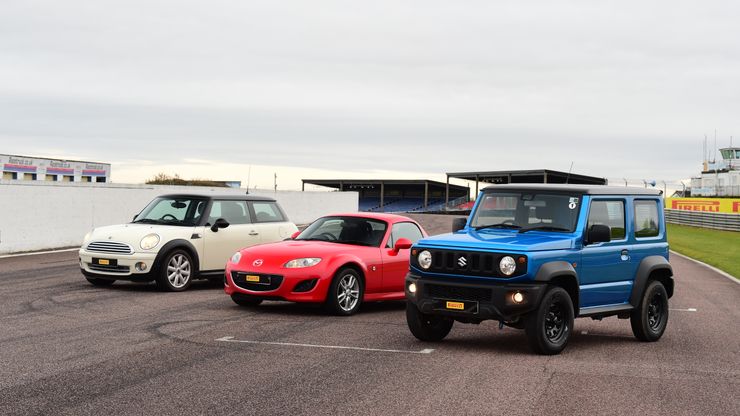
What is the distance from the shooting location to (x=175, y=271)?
49.1 feet

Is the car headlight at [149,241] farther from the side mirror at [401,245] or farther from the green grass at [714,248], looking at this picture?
the green grass at [714,248]

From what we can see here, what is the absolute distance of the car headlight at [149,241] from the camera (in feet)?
48.0

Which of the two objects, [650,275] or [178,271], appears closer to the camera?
[650,275]

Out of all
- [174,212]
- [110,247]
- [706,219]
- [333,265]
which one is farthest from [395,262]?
[706,219]

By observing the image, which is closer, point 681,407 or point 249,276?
point 681,407

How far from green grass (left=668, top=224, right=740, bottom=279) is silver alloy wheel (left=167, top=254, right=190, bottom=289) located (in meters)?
13.5

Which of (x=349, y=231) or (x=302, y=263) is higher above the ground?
(x=349, y=231)

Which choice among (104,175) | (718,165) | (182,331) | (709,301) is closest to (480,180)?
(718,165)

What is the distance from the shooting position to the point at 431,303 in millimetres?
9398

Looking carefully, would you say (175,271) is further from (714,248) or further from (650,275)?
(714,248)

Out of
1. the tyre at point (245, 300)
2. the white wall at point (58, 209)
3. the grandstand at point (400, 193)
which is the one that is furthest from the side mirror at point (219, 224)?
the grandstand at point (400, 193)

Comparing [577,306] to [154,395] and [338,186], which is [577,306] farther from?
[338,186]

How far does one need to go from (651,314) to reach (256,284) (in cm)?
506

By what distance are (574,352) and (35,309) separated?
7.11m
